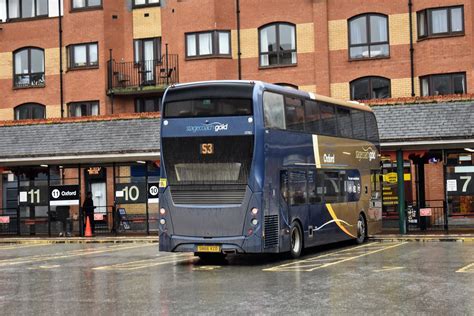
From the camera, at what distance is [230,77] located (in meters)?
36.1

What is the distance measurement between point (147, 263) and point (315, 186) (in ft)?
16.5

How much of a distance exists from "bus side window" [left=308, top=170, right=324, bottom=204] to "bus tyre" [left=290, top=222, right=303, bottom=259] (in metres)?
1.04

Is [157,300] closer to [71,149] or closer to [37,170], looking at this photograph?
[71,149]

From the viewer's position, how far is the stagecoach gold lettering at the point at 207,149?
1720 cm

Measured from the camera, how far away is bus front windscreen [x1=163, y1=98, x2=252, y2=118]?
17031 mm

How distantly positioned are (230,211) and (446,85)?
770 inches

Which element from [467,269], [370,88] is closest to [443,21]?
[370,88]

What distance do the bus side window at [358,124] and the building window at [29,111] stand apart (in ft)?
69.0

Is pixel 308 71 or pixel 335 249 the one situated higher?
pixel 308 71

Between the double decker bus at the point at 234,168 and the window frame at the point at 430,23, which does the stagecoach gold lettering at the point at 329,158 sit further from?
the window frame at the point at 430,23

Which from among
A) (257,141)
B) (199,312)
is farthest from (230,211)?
(199,312)

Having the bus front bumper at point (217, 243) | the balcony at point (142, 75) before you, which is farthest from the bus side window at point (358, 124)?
the balcony at point (142, 75)

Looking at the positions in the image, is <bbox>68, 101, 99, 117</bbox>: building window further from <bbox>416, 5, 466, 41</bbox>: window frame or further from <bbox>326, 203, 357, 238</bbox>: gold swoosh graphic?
<bbox>326, 203, 357, 238</bbox>: gold swoosh graphic

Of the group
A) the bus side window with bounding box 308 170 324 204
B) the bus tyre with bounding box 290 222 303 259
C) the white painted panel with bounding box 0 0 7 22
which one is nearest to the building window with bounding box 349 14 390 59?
the bus side window with bounding box 308 170 324 204
